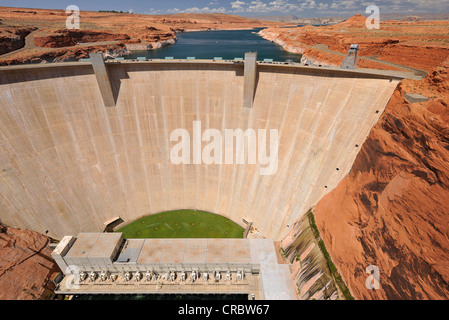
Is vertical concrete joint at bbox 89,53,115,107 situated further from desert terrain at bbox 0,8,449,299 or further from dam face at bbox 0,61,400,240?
desert terrain at bbox 0,8,449,299

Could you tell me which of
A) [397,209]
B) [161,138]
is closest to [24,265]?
[161,138]

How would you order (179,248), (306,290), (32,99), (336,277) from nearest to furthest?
1. (336,277)
2. (306,290)
3. (179,248)
4. (32,99)

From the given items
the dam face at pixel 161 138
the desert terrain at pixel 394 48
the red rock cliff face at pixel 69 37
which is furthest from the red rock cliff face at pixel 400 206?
the red rock cliff face at pixel 69 37

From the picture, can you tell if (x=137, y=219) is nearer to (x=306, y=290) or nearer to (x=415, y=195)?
(x=306, y=290)

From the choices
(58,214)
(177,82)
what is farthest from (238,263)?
(177,82)

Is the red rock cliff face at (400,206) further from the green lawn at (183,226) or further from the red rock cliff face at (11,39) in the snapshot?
the red rock cliff face at (11,39)

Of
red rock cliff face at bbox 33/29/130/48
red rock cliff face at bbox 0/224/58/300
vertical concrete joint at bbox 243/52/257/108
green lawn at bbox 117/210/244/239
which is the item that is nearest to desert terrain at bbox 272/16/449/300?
green lawn at bbox 117/210/244/239
